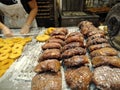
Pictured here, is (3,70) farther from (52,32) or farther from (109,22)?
(109,22)

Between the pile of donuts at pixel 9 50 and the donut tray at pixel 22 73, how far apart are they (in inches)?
2.2

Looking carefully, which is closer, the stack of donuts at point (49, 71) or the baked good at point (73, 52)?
the stack of donuts at point (49, 71)

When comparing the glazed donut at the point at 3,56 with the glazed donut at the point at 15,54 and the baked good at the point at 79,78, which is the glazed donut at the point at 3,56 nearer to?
the glazed donut at the point at 15,54

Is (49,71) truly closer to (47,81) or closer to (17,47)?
(47,81)

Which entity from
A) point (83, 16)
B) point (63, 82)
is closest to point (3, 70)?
point (63, 82)

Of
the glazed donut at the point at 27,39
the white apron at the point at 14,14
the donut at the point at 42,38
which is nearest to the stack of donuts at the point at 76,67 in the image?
the donut at the point at 42,38

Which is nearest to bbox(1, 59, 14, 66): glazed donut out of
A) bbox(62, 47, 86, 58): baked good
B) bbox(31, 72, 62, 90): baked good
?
bbox(31, 72, 62, 90): baked good

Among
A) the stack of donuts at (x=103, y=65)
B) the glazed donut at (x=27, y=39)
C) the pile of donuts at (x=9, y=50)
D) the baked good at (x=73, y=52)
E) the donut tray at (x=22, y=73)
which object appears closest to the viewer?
the stack of donuts at (x=103, y=65)

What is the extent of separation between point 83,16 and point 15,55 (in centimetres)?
215

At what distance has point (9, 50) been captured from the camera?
2.22 m

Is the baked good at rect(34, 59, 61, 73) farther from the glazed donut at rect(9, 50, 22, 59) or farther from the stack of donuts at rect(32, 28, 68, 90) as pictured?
the glazed donut at rect(9, 50, 22, 59)

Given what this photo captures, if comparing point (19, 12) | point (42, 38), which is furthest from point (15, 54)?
point (19, 12)

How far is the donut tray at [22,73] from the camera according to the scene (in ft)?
5.05

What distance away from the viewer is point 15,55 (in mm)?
2062
